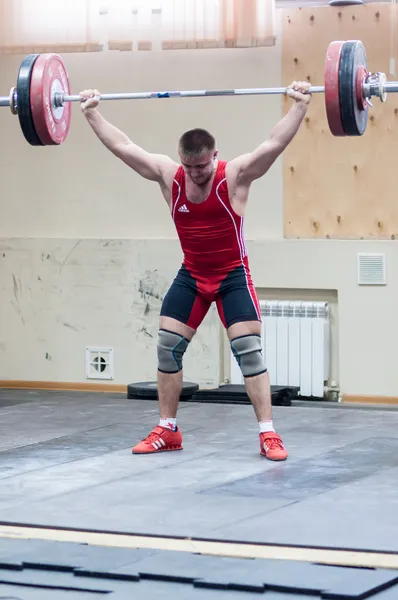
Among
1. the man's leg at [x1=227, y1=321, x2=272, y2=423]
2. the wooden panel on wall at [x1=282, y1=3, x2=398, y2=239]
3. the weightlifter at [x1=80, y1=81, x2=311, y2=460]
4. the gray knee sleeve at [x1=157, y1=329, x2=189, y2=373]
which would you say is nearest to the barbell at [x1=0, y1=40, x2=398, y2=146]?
the weightlifter at [x1=80, y1=81, x2=311, y2=460]

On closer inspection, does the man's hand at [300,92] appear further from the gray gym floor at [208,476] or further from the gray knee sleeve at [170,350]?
the gray gym floor at [208,476]

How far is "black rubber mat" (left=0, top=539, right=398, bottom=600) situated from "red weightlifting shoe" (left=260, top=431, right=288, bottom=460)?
143 cm

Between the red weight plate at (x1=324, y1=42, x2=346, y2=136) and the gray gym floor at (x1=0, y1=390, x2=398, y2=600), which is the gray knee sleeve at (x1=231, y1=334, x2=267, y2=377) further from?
the red weight plate at (x1=324, y1=42, x2=346, y2=136)

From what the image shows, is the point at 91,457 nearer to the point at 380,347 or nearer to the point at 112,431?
the point at 112,431

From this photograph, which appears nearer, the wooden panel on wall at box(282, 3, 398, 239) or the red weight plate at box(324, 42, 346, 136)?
the red weight plate at box(324, 42, 346, 136)

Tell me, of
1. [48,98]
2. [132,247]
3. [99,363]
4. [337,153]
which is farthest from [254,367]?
[99,363]

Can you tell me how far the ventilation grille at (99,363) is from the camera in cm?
702

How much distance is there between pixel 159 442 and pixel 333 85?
1.60m

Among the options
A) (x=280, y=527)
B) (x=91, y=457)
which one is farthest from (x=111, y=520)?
(x=91, y=457)

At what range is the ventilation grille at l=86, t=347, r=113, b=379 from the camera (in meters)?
7.02

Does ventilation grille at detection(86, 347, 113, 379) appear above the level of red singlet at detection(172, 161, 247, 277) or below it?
below

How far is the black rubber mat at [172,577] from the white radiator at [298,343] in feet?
10.9

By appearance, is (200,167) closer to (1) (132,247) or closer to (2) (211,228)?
(2) (211,228)

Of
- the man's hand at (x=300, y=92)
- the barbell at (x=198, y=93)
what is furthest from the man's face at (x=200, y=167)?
the man's hand at (x=300, y=92)
